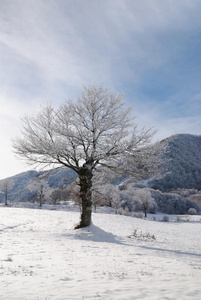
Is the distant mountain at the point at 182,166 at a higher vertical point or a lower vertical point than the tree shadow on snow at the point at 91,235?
higher

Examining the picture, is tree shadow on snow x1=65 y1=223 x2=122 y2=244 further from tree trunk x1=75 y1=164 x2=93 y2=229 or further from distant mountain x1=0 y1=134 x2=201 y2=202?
distant mountain x1=0 y1=134 x2=201 y2=202

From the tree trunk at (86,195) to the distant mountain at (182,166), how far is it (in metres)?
76.1

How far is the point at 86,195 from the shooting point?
12.0 m

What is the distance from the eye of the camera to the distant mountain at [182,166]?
9725cm

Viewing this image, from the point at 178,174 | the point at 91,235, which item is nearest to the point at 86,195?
the point at 91,235

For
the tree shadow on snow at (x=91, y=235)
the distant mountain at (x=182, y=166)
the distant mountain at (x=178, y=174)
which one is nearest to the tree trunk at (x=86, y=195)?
the tree shadow on snow at (x=91, y=235)

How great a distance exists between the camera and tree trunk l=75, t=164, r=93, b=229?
12066mm

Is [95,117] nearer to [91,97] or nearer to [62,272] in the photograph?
[91,97]

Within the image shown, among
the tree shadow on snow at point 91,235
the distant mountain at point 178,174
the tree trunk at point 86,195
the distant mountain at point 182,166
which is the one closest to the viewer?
the tree shadow on snow at point 91,235

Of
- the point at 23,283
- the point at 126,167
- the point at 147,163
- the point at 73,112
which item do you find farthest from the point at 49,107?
the point at 23,283

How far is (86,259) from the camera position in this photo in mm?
5957

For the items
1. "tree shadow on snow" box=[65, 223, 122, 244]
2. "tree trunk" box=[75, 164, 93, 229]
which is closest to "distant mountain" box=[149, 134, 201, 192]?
"tree trunk" box=[75, 164, 93, 229]

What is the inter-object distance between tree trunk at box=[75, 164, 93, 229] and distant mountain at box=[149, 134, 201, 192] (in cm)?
7606

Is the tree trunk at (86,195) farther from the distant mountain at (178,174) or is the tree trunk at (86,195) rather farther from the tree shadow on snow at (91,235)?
the distant mountain at (178,174)
